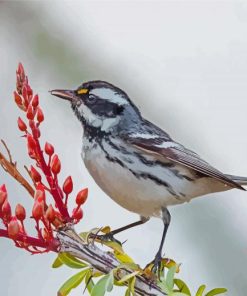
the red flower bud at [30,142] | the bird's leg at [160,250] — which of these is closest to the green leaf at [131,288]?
the bird's leg at [160,250]

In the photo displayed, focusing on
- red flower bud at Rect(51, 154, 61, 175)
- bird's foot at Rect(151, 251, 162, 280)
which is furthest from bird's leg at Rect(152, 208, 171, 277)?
red flower bud at Rect(51, 154, 61, 175)

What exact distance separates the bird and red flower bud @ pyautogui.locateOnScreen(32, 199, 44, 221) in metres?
0.55

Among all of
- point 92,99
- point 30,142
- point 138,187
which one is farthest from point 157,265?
point 92,99

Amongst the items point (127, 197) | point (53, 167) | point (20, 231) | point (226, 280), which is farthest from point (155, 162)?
point (20, 231)

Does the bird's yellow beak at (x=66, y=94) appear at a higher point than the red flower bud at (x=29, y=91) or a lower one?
higher

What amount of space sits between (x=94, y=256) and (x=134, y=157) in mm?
700

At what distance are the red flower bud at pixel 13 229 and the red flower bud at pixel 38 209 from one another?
0.09ft

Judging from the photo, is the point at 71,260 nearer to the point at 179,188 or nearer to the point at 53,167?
the point at 53,167

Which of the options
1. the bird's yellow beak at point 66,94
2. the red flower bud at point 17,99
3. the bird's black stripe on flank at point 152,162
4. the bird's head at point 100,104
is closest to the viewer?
the red flower bud at point 17,99

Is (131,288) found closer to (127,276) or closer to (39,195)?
(127,276)

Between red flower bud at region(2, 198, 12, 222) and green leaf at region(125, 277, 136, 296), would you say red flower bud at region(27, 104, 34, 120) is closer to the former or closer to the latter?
red flower bud at region(2, 198, 12, 222)

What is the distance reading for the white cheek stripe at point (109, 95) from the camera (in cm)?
163

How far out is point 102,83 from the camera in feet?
5.26

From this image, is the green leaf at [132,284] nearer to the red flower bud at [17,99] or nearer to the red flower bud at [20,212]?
the red flower bud at [20,212]
